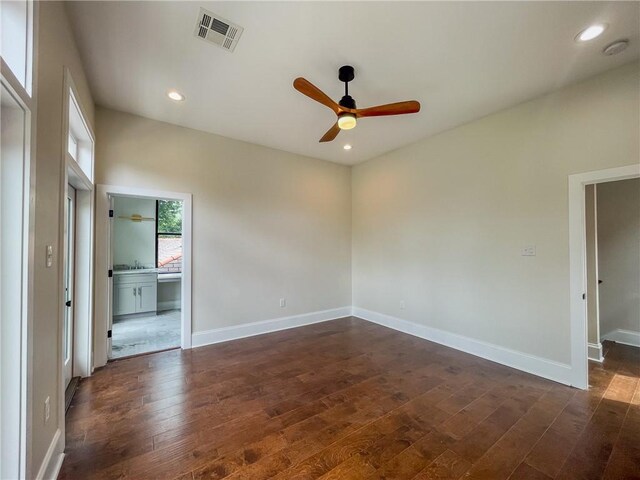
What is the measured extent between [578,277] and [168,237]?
22.4ft

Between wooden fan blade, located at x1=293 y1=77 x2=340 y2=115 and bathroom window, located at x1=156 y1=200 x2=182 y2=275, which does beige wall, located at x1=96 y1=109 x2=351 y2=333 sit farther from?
bathroom window, located at x1=156 y1=200 x2=182 y2=275

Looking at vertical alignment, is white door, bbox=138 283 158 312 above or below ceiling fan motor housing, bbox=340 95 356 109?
below

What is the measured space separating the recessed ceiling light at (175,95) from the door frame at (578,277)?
4.19 m

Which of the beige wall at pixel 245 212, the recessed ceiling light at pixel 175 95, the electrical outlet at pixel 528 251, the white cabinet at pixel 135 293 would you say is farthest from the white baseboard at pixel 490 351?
the white cabinet at pixel 135 293

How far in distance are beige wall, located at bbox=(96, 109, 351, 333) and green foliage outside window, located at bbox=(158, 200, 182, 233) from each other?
257cm

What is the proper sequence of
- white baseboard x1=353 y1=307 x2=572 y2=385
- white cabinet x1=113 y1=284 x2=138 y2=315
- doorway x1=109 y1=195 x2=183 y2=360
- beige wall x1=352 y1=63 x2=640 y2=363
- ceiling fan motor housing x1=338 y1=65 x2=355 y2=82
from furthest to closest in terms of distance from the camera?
white cabinet x1=113 y1=284 x2=138 y2=315 → doorway x1=109 y1=195 x2=183 y2=360 → white baseboard x1=353 y1=307 x2=572 y2=385 → beige wall x1=352 y1=63 x2=640 y2=363 → ceiling fan motor housing x1=338 y1=65 x2=355 y2=82

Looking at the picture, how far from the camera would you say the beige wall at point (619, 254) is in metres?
3.75

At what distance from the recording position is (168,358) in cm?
336

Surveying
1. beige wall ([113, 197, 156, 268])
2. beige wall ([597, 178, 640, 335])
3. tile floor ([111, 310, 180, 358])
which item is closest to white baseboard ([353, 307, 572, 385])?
beige wall ([597, 178, 640, 335])

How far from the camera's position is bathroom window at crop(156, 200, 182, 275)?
232 inches

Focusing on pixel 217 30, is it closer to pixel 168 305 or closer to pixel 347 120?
pixel 347 120

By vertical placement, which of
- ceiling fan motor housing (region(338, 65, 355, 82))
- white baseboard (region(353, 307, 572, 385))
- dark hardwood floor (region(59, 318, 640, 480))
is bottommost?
dark hardwood floor (region(59, 318, 640, 480))

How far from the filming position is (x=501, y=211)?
128 inches

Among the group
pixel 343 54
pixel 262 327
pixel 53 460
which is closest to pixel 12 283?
pixel 53 460
